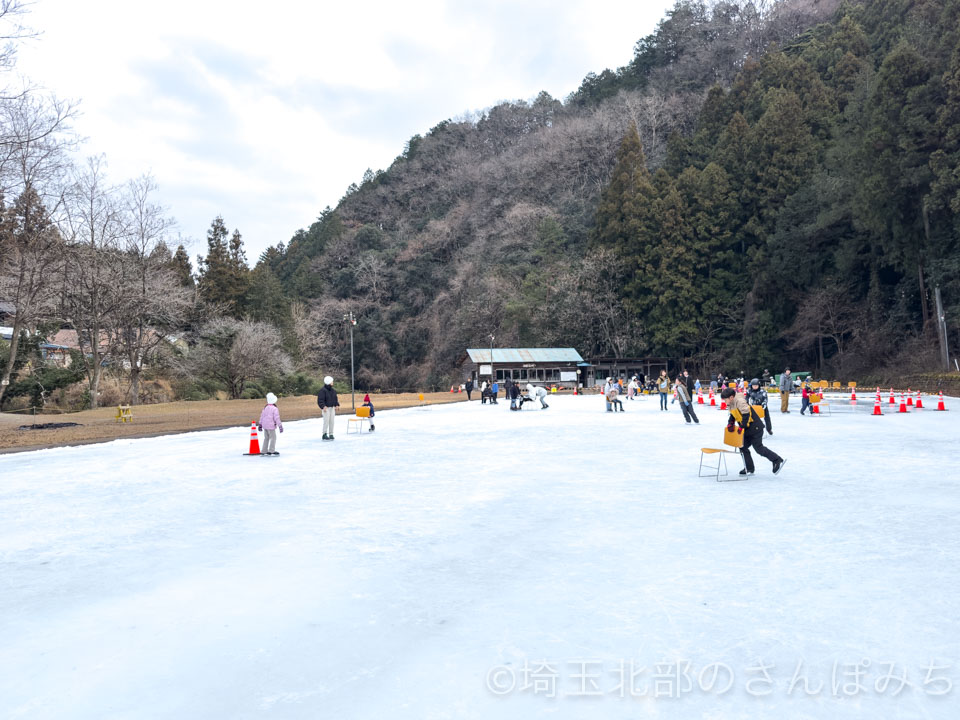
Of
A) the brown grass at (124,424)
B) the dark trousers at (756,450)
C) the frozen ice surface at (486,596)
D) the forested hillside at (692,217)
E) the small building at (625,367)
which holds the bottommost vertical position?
the frozen ice surface at (486,596)

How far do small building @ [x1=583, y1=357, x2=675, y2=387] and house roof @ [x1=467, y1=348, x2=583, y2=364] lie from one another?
152cm

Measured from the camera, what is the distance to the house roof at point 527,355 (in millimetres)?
56094

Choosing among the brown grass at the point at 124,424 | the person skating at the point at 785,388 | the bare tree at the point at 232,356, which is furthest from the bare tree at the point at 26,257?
the person skating at the point at 785,388

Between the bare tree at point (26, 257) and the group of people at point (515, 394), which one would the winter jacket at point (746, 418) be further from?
the bare tree at point (26, 257)

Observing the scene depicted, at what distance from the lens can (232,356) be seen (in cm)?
4212

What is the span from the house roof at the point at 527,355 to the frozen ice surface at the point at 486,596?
150ft

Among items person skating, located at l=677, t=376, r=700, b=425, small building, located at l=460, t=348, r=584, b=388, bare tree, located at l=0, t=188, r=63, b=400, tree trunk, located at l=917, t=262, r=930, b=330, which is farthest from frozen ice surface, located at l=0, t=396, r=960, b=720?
small building, located at l=460, t=348, r=584, b=388

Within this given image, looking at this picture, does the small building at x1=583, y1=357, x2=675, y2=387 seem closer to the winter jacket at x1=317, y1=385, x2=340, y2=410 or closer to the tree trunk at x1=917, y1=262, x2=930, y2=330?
the tree trunk at x1=917, y1=262, x2=930, y2=330

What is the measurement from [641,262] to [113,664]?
58785mm

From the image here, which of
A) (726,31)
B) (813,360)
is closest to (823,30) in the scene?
(726,31)

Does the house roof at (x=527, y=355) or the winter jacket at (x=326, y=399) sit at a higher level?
the house roof at (x=527, y=355)

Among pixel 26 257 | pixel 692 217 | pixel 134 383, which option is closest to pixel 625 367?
pixel 692 217

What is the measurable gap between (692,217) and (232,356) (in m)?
38.3

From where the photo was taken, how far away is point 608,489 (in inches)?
353
